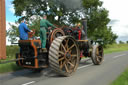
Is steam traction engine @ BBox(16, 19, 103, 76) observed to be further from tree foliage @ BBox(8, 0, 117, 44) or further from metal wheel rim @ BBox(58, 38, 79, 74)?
tree foliage @ BBox(8, 0, 117, 44)

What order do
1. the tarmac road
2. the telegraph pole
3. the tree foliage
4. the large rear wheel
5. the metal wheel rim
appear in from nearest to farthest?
the tarmac road < the large rear wheel < the metal wheel rim < the telegraph pole < the tree foliage

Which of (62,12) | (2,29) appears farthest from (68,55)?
(62,12)

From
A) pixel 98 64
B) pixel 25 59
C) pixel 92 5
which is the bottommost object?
pixel 98 64

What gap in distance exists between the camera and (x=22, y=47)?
6250 millimetres

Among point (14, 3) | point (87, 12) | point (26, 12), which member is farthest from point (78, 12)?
point (14, 3)

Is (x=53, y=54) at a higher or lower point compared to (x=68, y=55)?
higher

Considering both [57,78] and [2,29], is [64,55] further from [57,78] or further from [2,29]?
[2,29]

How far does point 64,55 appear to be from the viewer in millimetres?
6148

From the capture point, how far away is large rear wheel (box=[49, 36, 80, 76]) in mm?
5578

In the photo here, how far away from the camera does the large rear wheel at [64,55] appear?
5.58 m

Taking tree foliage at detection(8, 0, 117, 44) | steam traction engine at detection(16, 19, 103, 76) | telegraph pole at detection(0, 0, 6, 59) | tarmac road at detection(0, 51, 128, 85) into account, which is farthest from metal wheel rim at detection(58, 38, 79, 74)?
tree foliage at detection(8, 0, 117, 44)

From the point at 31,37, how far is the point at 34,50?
1224 mm

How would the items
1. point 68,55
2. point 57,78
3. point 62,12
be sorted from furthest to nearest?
point 62,12 < point 68,55 < point 57,78

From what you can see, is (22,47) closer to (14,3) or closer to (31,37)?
(31,37)
